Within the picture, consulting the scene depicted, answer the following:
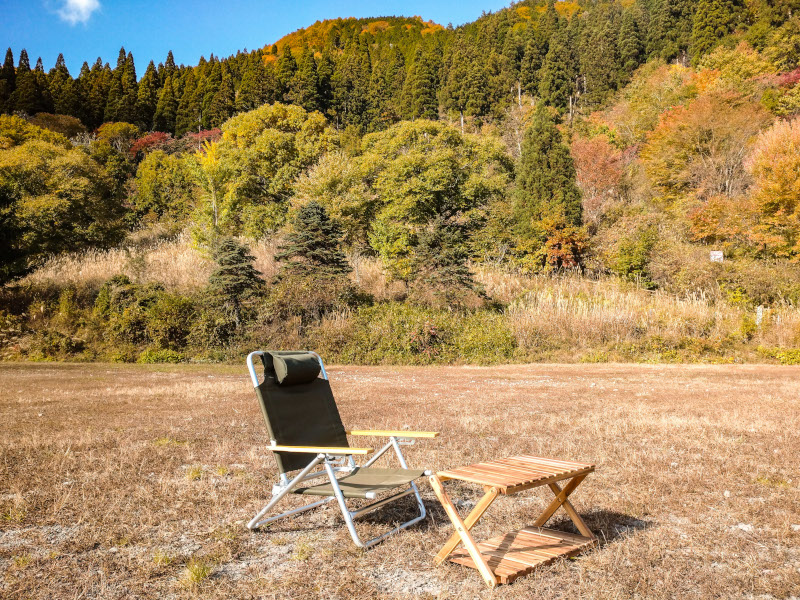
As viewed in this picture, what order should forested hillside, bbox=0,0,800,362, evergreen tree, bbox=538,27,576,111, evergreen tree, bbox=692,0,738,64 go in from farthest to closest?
1. evergreen tree, bbox=538,27,576,111
2. evergreen tree, bbox=692,0,738,64
3. forested hillside, bbox=0,0,800,362

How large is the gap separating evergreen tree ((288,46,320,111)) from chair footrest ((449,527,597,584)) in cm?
4943

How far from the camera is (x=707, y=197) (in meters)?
28.6

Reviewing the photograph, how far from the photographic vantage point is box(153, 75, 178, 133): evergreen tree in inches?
2093

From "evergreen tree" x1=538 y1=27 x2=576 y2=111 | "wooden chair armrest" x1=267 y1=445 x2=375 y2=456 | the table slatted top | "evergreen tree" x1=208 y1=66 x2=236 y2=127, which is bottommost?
the table slatted top

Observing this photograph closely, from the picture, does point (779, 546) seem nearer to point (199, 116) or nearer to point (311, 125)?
point (311, 125)

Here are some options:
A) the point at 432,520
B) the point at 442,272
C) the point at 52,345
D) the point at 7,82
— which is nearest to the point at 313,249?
the point at 442,272

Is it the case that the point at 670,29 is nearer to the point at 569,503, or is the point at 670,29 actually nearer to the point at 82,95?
the point at 82,95

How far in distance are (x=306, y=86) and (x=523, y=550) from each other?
51.2 meters

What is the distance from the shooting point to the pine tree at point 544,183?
25109mm

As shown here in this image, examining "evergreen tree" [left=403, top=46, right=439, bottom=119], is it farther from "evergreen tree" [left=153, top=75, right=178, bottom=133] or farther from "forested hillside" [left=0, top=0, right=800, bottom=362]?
"evergreen tree" [left=153, top=75, right=178, bottom=133]

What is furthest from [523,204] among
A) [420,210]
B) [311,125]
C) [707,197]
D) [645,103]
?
[645,103]

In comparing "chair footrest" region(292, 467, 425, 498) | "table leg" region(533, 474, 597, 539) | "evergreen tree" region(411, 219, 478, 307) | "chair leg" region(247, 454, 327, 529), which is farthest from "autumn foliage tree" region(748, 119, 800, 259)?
"chair leg" region(247, 454, 327, 529)

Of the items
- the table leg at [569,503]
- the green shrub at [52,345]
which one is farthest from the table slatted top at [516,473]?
the green shrub at [52,345]

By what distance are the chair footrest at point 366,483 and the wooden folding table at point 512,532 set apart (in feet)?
1.41
